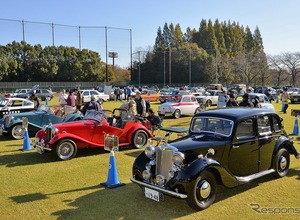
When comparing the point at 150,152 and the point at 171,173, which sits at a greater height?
the point at 150,152

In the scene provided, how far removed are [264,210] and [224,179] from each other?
2.68 feet

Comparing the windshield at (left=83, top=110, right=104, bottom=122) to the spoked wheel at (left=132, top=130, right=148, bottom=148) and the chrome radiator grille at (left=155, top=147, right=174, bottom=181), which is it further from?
the chrome radiator grille at (left=155, top=147, right=174, bottom=181)

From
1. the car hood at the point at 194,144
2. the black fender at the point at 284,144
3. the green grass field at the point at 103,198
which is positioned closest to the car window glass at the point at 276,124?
the black fender at the point at 284,144

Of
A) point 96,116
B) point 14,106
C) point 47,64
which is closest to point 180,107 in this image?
point 14,106

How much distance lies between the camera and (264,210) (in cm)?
526

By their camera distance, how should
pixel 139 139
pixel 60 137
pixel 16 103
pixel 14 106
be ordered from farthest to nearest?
pixel 16 103, pixel 14 106, pixel 139 139, pixel 60 137

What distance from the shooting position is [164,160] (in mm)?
5340

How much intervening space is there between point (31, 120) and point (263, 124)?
9334 mm

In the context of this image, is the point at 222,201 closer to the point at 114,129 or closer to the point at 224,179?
the point at 224,179

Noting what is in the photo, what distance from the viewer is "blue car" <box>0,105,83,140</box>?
1202 centimetres

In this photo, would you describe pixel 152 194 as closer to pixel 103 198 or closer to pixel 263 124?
pixel 103 198

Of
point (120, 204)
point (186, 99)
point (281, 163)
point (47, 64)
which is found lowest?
point (120, 204)

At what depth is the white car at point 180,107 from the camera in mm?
19078

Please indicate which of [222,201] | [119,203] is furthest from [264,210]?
[119,203]
